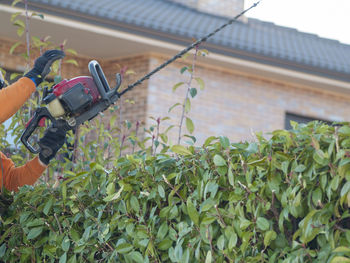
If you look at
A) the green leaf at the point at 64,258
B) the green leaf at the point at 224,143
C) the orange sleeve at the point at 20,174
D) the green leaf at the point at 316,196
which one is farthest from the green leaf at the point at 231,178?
the orange sleeve at the point at 20,174

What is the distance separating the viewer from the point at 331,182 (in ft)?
8.41

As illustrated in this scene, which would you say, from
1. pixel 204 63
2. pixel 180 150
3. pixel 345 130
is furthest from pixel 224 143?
pixel 204 63

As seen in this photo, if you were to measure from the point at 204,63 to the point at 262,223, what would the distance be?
822cm

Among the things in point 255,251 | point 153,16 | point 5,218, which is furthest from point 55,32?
point 255,251

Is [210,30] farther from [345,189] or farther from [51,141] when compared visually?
[345,189]

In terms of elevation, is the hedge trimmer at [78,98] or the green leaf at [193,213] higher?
the hedge trimmer at [78,98]

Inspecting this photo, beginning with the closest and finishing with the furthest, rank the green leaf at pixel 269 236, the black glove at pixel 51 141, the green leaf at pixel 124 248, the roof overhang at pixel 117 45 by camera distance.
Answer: the green leaf at pixel 269 236 → the green leaf at pixel 124 248 → the black glove at pixel 51 141 → the roof overhang at pixel 117 45

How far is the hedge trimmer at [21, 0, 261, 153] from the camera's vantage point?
3.91 meters

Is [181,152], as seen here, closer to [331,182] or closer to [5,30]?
[331,182]

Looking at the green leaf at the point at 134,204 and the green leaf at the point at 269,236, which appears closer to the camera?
the green leaf at the point at 269,236

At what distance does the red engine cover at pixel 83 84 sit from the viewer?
3.96 m

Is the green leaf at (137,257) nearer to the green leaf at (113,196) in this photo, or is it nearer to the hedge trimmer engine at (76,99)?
the green leaf at (113,196)

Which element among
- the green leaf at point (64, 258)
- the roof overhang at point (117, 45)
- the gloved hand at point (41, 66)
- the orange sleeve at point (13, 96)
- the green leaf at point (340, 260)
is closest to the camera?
the green leaf at point (340, 260)

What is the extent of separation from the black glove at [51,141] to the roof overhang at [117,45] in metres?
5.26
